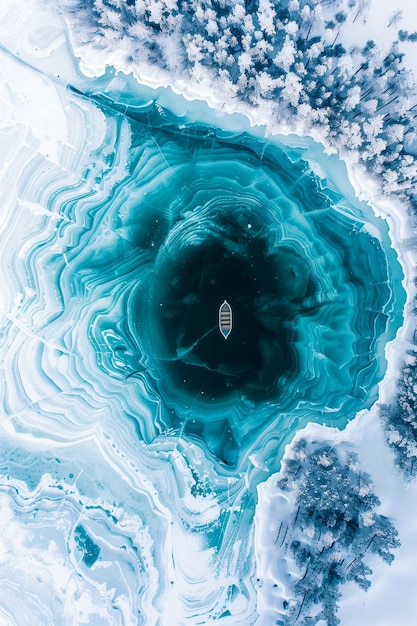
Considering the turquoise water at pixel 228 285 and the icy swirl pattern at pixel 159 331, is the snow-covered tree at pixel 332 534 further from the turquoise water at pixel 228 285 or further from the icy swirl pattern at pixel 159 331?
the turquoise water at pixel 228 285

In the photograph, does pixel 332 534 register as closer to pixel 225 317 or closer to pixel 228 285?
pixel 225 317

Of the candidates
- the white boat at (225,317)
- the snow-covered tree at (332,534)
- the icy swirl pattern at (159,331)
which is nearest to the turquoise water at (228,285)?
the icy swirl pattern at (159,331)

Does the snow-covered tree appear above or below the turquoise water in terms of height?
below

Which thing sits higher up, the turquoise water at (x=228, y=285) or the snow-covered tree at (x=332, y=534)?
the turquoise water at (x=228, y=285)

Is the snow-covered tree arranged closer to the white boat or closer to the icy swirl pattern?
the icy swirl pattern

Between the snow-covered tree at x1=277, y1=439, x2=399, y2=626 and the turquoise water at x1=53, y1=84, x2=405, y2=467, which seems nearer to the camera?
the snow-covered tree at x1=277, y1=439, x2=399, y2=626

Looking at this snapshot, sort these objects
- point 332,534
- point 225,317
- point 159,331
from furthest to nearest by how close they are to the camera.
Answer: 1. point 159,331
2. point 225,317
3. point 332,534

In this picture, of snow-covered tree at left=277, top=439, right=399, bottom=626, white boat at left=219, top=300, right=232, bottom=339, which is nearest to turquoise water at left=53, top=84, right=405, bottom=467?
white boat at left=219, top=300, right=232, bottom=339

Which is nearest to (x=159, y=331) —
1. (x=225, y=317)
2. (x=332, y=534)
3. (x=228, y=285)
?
(x=225, y=317)
